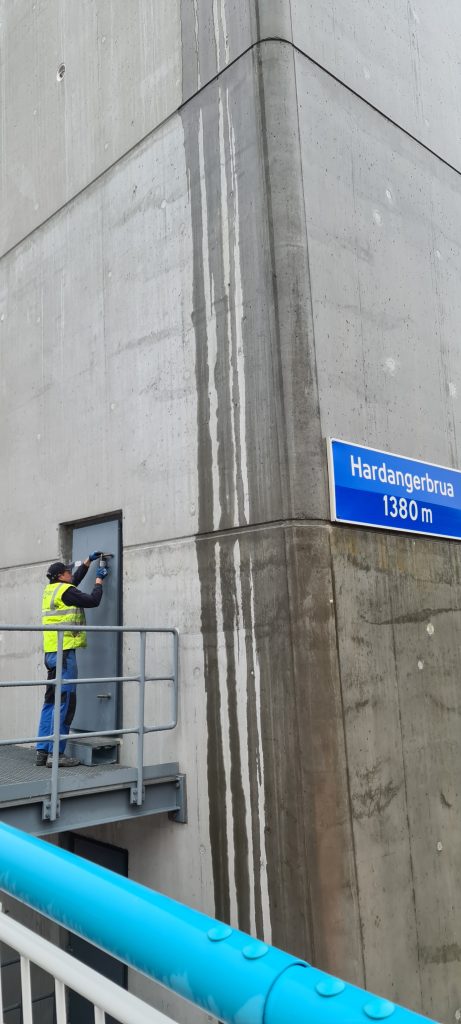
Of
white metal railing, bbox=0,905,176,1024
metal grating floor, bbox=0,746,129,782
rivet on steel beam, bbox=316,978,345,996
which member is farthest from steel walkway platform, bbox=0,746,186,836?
rivet on steel beam, bbox=316,978,345,996

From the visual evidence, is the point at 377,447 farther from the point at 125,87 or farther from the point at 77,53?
the point at 77,53

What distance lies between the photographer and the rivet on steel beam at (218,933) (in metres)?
1.23

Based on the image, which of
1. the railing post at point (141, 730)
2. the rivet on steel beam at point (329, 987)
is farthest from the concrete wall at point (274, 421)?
the rivet on steel beam at point (329, 987)

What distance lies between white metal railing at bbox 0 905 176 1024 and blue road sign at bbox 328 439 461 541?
3.93 m

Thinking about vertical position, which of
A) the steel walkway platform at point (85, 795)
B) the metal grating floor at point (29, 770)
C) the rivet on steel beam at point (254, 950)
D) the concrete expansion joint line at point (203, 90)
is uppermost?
the concrete expansion joint line at point (203, 90)

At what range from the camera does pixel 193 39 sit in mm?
6344

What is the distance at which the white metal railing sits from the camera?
54.4 inches

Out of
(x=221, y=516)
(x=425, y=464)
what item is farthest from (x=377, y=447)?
(x=221, y=516)

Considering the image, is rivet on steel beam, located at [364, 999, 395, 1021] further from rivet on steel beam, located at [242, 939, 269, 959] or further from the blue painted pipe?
rivet on steel beam, located at [242, 939, 269, 959]

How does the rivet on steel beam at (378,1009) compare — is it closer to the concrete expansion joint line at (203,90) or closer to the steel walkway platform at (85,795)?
the steel walkway platform at (85,795)

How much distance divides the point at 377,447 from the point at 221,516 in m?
1.39

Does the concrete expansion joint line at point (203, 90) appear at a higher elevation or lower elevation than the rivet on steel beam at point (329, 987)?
higher

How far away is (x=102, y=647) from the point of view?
661 cm

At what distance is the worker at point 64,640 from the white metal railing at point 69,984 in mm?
4349
